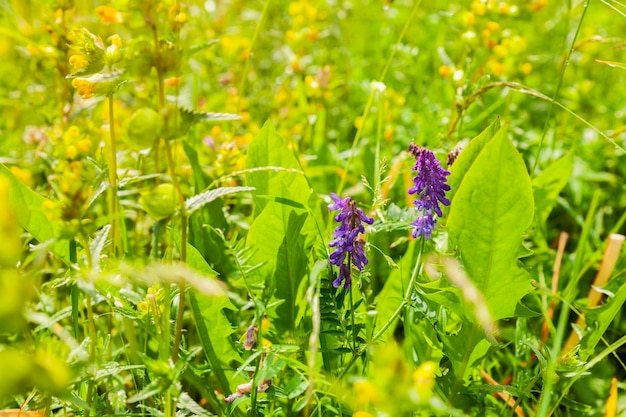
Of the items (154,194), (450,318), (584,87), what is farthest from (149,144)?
(584,87)

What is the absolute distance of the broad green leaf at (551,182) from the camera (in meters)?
1.76

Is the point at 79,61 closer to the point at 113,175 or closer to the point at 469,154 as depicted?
the point at 113,175

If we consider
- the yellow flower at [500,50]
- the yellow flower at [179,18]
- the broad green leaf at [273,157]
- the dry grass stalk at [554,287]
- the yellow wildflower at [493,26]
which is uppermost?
the yellow flower at [179,18]

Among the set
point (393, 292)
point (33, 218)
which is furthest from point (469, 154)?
point (33, 218)

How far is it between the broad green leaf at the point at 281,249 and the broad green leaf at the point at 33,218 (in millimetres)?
388

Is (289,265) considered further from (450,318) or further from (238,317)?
(450,318)

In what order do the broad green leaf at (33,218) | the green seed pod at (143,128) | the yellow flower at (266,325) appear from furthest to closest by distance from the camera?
the yellow flower at (266,325), the broad green leaf at (33,218), the green seed pod at (143,128)

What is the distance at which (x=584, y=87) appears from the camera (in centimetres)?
267

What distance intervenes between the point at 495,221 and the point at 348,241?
0.89ft

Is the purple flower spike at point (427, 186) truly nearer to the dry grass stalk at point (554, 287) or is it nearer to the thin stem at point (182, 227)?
the thin stem at point (182, 227)

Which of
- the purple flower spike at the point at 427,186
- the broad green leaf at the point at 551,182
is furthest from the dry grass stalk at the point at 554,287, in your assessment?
the purple flower spike at the point at 427,186

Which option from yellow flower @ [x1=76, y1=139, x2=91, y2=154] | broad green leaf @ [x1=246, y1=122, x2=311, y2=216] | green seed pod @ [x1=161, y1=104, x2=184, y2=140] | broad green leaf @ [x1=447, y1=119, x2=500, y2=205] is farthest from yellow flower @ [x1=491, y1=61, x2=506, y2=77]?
green seed pod @ [x1=161, y1=104, x2=184, y2=140]

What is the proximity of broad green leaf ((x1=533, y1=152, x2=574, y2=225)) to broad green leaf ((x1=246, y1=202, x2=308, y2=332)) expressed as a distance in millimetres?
736

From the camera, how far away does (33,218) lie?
132 cm
